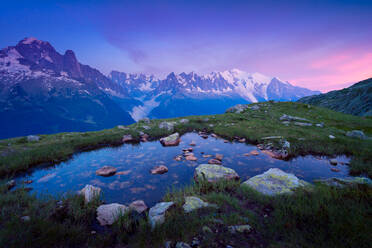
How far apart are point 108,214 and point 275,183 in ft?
23.7

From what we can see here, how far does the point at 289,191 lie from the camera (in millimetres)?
5930

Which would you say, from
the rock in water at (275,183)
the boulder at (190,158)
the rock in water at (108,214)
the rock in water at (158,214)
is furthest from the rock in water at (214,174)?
the rock in water at (108,214)

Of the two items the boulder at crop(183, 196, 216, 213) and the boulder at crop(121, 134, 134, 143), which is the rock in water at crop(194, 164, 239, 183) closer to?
the boulder at crop(183, 196, 216, 213)

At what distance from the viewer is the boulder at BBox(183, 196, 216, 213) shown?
16.4ft

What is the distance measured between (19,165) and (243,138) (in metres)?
18.7

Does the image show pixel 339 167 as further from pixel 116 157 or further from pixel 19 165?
pixel 19 165

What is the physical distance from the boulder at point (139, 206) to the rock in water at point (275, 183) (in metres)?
4.85

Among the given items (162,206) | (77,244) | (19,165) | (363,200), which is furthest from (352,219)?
(19,165)

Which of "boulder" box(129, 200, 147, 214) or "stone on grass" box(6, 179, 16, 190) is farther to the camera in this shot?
"stone on grass" box(6, 179, 16, 190)

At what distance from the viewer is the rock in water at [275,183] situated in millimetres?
6145

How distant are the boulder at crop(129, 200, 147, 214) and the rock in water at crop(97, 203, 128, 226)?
1.37ft

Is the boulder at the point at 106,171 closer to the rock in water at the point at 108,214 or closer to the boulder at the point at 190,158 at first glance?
the rock in water at the point at 108,214

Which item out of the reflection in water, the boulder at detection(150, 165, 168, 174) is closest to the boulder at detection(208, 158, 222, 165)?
the reflection in water

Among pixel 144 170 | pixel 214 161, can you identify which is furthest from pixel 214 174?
pixel 144 170
